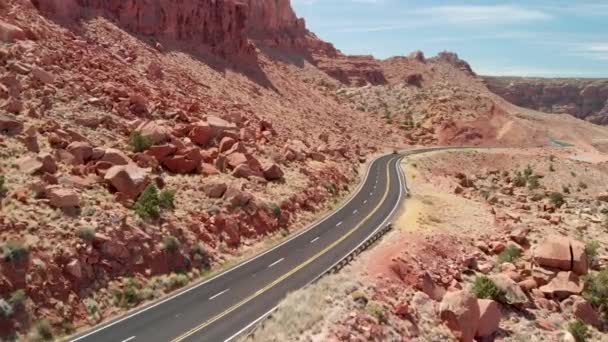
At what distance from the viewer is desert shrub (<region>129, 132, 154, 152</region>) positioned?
126 feet

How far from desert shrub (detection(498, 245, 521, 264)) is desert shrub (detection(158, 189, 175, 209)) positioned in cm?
2217

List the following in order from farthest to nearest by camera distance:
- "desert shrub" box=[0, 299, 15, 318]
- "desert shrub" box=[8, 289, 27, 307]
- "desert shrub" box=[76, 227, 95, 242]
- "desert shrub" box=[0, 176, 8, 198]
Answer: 1. "desert shrub" box=[0, 176, 8, 198]
2. "desert shrub" box=[76, 227, 95, 242]
3. "desert shrub" box=[8, 289, 27, 307]
4. "desert shrub" box=[0, 299, 15, 318]

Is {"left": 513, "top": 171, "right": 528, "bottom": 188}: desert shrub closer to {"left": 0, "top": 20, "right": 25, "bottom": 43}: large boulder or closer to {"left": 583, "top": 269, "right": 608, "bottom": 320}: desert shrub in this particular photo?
{"left": 583, "top": 269, "right": 608, "bottom": 320}: desert shrub

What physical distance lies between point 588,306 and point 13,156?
3457 centimetres

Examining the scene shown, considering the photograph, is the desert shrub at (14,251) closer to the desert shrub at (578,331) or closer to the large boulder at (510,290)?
the large boulder at (510,290)

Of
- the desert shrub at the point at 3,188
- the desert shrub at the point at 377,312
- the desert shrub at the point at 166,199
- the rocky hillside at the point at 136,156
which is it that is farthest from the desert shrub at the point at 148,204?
the desert shrub at the point at 377,312

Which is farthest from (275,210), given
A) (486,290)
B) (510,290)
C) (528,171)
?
(528,171)

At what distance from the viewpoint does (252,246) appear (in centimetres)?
3575

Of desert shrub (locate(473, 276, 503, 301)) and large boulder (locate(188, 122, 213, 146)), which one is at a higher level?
large boulder (locate(188, 122, 213, 146))

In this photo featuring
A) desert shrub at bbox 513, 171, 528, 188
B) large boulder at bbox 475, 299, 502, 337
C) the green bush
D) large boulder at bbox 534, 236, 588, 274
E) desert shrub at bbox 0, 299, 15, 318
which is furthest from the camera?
desert shrub at bbox 513, 171, 528, 188

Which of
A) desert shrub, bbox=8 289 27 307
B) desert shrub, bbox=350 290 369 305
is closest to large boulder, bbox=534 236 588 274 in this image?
desert shrub, bbox=350 290 369 305

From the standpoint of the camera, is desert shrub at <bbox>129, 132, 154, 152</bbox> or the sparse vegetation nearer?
the sparse vegetation

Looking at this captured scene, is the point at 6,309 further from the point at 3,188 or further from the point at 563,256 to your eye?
the point at 563,256

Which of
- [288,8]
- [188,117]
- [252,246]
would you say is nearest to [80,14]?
[188,117]
